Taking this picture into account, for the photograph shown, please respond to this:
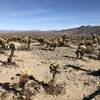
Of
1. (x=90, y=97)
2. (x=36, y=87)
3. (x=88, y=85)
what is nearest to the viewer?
(x=90, y=97)

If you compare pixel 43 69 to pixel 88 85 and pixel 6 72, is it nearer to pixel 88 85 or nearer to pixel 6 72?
pixel 6 72

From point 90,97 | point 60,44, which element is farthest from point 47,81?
point 60,44

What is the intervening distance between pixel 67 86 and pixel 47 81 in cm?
187

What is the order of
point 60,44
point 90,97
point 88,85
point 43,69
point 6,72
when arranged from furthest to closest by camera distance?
point 60,44, point 43,69, point 6,72, point 88,85, point 90,97

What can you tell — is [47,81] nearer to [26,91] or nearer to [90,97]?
[26,91]

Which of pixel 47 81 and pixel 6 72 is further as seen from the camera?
pixel 6 72

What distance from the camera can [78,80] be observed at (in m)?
20.0

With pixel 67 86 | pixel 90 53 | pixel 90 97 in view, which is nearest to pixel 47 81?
pixel 67 86

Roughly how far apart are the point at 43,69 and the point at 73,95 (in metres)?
7.12

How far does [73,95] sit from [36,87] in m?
2.92

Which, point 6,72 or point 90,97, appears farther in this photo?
point 6,72

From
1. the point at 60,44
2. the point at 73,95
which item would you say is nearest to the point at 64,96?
the point at 73,95

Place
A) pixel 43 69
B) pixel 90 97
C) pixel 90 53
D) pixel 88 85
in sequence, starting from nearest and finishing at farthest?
pixel 90 97, pixel 88 85, pixel 43 69, pixel 90 53

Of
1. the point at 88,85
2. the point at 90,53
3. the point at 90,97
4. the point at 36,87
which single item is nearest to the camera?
the point at 90,97
